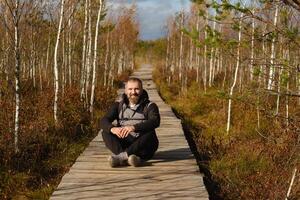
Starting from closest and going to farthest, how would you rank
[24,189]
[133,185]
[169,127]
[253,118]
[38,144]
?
[133,185] < [24,189] < [38,144] < [169,127] < [253,118]

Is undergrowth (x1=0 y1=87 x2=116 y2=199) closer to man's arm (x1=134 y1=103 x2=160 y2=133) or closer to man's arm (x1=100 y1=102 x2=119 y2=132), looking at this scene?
man's arm (x1=100 y1=102 x2=119 y2=132)

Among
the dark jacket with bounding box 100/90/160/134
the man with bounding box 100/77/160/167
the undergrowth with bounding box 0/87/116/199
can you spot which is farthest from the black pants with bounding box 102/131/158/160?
the undergrowth with bounding box 0/87/116/199

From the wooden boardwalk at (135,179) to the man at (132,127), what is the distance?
0.16m

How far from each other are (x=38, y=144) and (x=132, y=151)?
6.36 feet

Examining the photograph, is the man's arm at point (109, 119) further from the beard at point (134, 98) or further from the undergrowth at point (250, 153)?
the undergrowth at point (250, 153)

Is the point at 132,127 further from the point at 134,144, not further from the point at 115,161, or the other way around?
the point at 115,161

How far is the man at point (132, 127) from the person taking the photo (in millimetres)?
6480

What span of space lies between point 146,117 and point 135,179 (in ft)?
3.62

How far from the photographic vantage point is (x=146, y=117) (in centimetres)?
668

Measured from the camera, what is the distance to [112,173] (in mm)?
6168

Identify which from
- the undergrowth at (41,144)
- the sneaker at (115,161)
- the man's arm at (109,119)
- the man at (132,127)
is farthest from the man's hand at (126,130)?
the undergrowth at (41,144)

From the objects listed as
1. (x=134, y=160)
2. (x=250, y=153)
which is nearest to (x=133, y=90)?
(x=134, y=160)

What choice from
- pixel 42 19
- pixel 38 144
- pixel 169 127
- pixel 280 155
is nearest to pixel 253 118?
pixel 169 127

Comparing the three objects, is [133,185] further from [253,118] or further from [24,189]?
[253,118]
